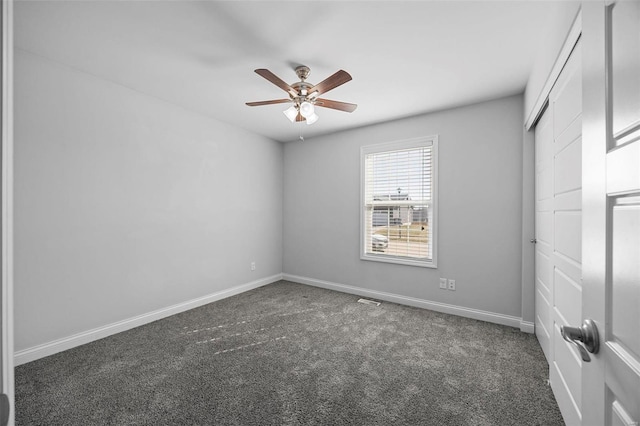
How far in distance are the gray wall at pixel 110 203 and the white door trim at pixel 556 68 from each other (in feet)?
11.7

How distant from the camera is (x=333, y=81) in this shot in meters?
2.09

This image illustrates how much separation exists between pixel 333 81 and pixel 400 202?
84.7 inches

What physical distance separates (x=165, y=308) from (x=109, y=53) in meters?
2.64

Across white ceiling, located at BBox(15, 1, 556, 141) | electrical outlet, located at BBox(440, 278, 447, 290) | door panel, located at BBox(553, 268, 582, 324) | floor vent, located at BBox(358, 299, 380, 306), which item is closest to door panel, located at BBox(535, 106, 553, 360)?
door panel, located at BBox(553, 268, 582, 324)

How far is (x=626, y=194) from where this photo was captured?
1.90 ft

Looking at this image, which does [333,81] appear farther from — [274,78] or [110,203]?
[110,203]

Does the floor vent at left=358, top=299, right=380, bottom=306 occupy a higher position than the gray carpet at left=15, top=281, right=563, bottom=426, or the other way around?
the floor vent at left=358, top=299, right=380, bottom=306

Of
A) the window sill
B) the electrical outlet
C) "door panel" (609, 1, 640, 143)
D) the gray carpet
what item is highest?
"door panel" (609, 1, 640, 143)

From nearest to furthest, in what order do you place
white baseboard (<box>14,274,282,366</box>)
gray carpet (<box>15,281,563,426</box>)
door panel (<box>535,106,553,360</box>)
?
1. gray carpet (<box>15,281,563,426</box>)
2. door panel (<box>535,106,553,360</box>)
3. white baseboard (<box>14,274,282,366</box>)

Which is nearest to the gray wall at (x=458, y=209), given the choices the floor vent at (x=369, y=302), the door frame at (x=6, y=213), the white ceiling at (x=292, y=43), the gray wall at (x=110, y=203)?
the floor vent at (x=369, y=302)

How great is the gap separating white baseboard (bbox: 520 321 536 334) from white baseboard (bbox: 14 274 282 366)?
358 centimetres

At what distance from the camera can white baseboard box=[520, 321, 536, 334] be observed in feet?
9.00

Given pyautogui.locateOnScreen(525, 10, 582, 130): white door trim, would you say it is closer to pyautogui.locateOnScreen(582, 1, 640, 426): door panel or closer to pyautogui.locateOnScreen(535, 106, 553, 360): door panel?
pyautogui.locateOnScreen(535, 106, 553, 360): door panel

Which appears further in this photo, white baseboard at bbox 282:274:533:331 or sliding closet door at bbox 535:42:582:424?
white baseboard at bbox 282:274:533:331
